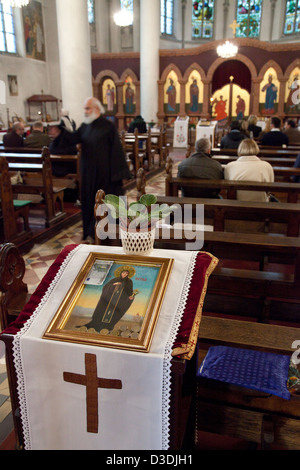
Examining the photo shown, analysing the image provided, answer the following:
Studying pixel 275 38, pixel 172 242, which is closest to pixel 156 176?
pixel 172 242

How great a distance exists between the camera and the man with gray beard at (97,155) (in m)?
5.03

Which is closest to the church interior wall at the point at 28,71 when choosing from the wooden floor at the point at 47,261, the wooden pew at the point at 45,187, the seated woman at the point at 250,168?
the wooden floor at the point at 47,261

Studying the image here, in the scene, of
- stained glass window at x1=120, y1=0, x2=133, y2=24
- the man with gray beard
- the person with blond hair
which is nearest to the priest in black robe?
the man with gray beard

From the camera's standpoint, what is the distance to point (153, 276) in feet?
5.79

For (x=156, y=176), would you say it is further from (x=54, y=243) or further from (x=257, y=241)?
(x=257, y=241)

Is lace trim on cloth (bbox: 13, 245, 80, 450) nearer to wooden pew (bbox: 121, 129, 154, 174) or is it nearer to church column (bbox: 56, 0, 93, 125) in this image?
wooden pew (bbox: 121, 129, 154, 174)

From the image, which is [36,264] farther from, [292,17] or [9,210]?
[292,17]

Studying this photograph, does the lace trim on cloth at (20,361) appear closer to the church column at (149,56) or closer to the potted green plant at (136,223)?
the potted green plant at (136,223)

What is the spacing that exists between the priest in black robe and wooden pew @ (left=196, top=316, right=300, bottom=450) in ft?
1.41

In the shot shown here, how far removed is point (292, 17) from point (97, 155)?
1931cm

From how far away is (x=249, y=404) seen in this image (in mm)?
1896

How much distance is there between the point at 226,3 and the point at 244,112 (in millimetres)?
7987

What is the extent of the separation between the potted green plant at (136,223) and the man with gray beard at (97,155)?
10.5 feet

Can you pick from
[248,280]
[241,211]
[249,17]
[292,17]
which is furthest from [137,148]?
[249,17]
